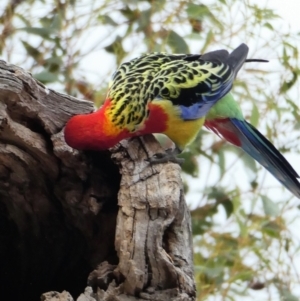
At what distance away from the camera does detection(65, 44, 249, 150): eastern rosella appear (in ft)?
3.99

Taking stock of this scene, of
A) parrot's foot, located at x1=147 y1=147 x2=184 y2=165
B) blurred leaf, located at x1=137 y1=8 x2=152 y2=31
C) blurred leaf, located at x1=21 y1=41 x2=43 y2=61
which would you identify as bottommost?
parrot's foot, located at x1=147 y1=147 x2=184 y2=165

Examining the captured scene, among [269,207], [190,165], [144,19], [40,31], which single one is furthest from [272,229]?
[40,31]

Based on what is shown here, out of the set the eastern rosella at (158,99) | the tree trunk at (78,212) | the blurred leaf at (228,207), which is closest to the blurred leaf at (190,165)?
the blurred leaf at (228,207)

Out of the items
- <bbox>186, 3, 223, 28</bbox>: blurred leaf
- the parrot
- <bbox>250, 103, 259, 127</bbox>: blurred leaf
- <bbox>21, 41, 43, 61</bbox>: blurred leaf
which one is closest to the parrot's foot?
the parrot

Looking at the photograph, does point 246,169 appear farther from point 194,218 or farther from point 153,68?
point 153,68

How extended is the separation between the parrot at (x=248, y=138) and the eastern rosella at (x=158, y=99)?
0.09 m

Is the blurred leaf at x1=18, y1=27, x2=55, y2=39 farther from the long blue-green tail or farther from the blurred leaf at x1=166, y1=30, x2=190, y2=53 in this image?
the long blue-green tail

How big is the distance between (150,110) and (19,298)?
535 millimetres

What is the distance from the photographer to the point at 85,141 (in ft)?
A: 3.95

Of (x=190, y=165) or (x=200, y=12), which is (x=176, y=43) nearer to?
(x=200, y=12)

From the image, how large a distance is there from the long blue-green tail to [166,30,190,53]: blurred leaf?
0.24 meters

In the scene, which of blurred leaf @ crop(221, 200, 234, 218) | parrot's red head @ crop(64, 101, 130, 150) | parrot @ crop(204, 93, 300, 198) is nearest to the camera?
parrot's red head @ crop(64, 101, 130, 150)

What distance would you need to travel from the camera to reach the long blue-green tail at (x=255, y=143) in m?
1.50

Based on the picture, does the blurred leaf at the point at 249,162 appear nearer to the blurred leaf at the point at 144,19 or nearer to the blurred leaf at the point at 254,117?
the blurred leaf at the point at 254,117
